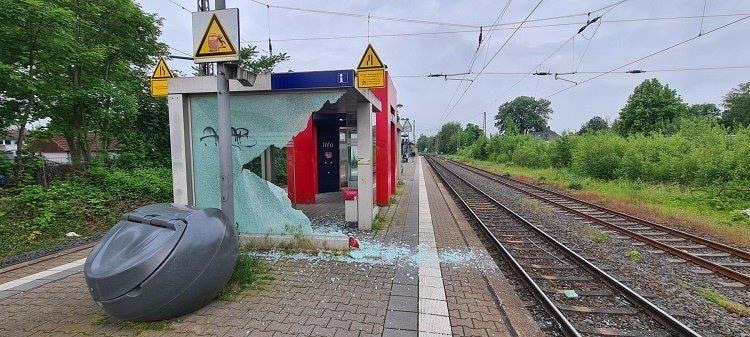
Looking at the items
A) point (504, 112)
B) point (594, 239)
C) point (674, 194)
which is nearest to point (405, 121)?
point (674, 194)

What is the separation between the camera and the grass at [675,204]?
8578 mm

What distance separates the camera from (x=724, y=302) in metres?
4.45

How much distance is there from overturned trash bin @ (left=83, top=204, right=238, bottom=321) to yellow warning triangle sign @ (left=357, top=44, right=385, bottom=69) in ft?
11.5

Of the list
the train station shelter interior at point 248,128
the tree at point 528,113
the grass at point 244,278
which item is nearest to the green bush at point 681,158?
the train station shelter interior at point 248,128

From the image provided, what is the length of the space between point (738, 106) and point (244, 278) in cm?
6986

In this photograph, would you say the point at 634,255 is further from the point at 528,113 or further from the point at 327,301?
the point at 528,113

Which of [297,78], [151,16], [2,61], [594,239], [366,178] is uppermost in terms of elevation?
[151,16]

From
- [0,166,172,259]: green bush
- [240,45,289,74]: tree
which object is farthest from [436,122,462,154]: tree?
[0,166,172,259]: green bush

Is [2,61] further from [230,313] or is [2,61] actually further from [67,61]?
[230,313]

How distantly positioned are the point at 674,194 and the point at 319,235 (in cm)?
1352

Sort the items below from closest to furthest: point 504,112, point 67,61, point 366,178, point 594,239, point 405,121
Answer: point 366,178, point 594,239, point 67,61, point 405,121, point 504,112

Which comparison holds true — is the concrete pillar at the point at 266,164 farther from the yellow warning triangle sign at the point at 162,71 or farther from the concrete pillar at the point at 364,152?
the yellow warning triangle sign at the point at 162,71

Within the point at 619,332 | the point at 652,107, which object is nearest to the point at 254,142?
the point at 619,332

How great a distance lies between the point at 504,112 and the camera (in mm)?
100125
